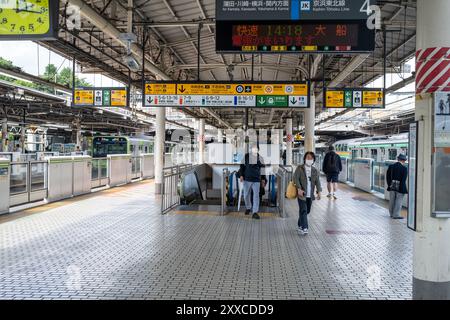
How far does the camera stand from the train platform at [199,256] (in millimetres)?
4391

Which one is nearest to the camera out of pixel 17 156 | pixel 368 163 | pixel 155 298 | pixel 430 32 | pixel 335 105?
pixel 430 32

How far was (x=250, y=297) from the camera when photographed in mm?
4160

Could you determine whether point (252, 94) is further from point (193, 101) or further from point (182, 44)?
point (182, 44)

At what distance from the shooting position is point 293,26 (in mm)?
5551

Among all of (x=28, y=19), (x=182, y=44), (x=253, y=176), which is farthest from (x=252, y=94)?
(x=28, y=19)

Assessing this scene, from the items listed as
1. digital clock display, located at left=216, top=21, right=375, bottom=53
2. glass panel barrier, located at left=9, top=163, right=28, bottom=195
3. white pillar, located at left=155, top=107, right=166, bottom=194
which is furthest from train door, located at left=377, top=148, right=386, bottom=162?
glass panel barrier, located at left=9, top=163, right=28, bottom=195

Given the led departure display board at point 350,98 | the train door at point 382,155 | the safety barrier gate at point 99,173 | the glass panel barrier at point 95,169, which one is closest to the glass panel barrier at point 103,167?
the safety barrier gate at point 99,173

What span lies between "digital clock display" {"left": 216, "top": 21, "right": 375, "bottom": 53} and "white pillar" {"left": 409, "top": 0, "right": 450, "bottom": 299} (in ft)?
6.29

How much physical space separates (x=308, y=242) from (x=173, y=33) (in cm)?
740

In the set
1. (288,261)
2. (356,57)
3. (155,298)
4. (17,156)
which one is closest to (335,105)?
(356,57)

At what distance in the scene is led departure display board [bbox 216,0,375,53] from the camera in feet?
17.9

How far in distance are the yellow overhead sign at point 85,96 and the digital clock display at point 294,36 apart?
662 centimetres

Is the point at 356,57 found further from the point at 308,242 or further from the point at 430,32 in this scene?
the point at 430,32

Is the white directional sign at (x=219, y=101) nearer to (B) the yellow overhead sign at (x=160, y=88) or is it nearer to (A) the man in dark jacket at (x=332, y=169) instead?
(B) the yellow overhead sign at (x=160, y=88)
